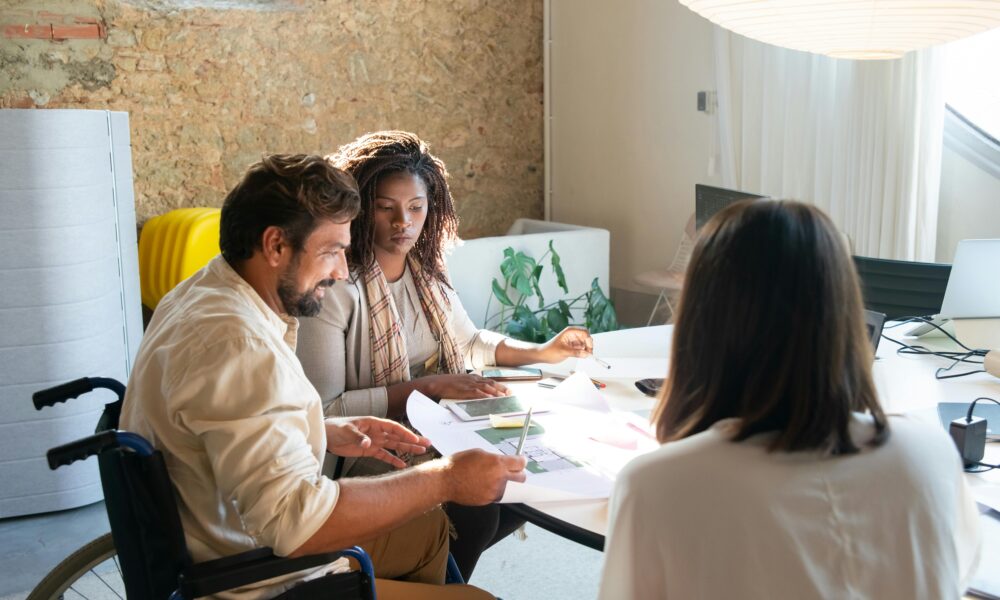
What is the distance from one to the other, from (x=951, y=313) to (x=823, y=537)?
5.98 ft

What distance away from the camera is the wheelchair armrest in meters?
1.41

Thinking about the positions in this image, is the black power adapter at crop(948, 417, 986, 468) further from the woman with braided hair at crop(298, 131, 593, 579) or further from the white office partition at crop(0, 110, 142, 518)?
the white office partition at crop(0, 110, 142, 518)

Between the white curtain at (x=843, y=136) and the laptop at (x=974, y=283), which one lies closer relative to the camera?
the laptop at (x=974, y=283)

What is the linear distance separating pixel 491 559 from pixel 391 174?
1.43 metres

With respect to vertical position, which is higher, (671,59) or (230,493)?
(671,59)

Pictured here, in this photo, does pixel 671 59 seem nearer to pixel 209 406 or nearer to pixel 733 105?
pixel 733 105

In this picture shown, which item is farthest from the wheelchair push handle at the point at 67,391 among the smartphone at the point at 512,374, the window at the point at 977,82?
the window at the point at 977,82

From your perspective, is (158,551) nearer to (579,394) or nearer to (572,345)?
(579,394)

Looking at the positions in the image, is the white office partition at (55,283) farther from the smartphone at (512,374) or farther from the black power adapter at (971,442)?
the black power adapter at (971,442)

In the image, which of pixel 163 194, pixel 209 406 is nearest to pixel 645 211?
pixel 163 194

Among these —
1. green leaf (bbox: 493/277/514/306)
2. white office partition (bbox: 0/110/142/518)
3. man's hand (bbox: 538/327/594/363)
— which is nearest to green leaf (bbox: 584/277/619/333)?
green leaf (bbox: 493/277/514/306)

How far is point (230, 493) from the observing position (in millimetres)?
1419

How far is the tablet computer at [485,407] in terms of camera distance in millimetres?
2076

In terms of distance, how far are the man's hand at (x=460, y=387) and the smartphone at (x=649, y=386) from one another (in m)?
0.32
